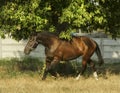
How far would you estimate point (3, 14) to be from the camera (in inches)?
643

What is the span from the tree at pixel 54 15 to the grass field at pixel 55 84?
1.62 m

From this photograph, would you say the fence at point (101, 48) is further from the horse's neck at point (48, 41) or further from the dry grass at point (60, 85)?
the horse's neck at point (48, 41)

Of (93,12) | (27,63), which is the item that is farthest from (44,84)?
(27,63)

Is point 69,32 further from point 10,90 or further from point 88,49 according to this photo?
point 10,90

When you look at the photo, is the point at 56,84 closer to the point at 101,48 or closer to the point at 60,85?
the point at 60,85

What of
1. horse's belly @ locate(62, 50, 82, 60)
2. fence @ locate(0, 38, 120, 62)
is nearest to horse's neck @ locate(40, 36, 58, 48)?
horse's belly @ locate(62, 50, 82, 60)

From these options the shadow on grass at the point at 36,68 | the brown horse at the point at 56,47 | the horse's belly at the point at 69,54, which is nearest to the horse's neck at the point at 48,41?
the brown horse at the point at 56,47

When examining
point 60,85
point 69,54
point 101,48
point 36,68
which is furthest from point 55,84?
point 101,48

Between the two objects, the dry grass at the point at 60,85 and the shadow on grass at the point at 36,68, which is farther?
the shadow on grass at the point at 36,68

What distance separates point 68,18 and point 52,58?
1.72 metres

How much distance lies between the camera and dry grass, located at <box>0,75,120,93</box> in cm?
1362

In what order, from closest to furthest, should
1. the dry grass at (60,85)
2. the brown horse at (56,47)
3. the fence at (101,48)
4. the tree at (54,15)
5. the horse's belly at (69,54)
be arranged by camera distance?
the dry grass at (60,85)
the tree at (54,15)
the brown horse at (56,47)
the horse's belly at (69,54)
the fence at (101,48)

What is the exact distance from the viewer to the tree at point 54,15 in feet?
51.7

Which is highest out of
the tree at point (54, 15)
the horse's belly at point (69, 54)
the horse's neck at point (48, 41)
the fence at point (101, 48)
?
the tree at point (54, 15)
